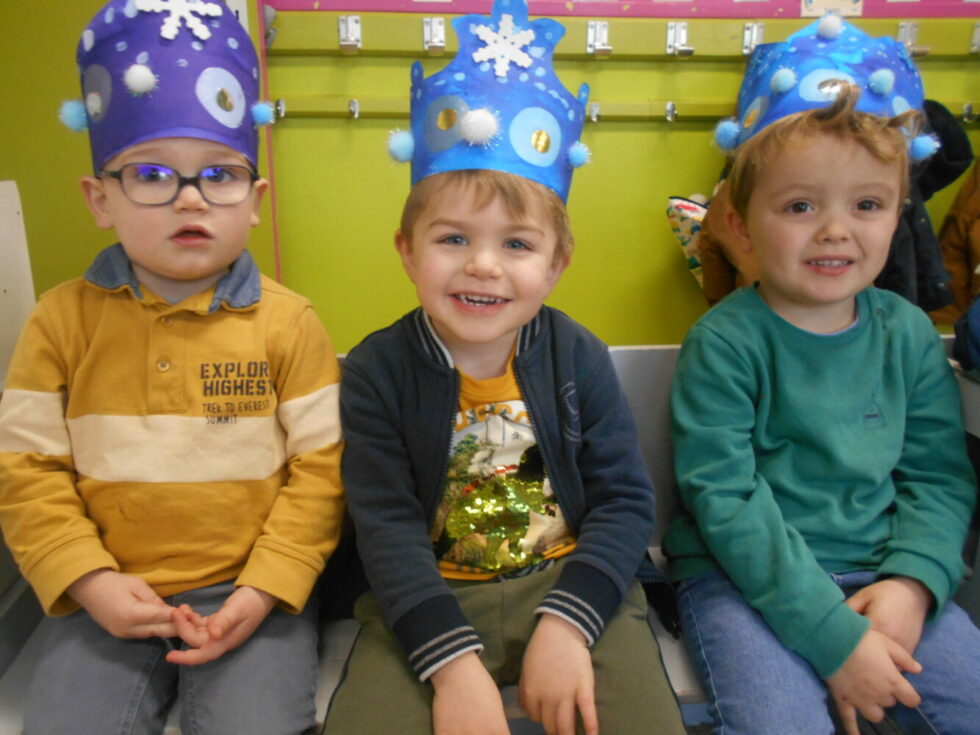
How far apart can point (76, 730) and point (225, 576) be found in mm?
256

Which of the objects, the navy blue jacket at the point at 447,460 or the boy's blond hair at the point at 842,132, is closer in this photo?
the navy blue jacket at the point at 447,460

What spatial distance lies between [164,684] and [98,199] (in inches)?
28.0

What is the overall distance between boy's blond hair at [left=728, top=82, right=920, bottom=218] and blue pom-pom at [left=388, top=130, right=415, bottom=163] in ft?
1.87

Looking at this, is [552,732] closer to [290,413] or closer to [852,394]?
[290,413]

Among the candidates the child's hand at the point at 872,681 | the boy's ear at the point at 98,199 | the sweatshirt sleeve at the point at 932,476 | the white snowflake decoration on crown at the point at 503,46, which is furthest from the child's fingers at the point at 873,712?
the boy's ear at the point at 98,199

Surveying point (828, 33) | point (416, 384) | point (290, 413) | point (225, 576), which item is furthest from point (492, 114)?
point (225, 576)

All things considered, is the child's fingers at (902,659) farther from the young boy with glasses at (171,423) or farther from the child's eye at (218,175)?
the child's eye at (218,175)

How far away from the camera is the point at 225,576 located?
41.9 inches

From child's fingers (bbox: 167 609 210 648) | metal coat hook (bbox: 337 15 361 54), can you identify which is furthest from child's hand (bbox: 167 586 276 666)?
metal coat hook (bbox: 337 15 361 54)

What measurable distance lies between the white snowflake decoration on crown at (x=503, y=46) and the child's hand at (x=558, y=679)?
2.54 ft

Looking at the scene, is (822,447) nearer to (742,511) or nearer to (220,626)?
(742,511)

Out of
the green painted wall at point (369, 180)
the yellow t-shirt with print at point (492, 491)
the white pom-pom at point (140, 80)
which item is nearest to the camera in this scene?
the white pom-pom at point (140, 80)

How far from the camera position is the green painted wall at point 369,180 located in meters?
1.96

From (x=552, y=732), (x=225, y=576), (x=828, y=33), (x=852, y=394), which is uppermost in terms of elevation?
(x=828, y=33)
